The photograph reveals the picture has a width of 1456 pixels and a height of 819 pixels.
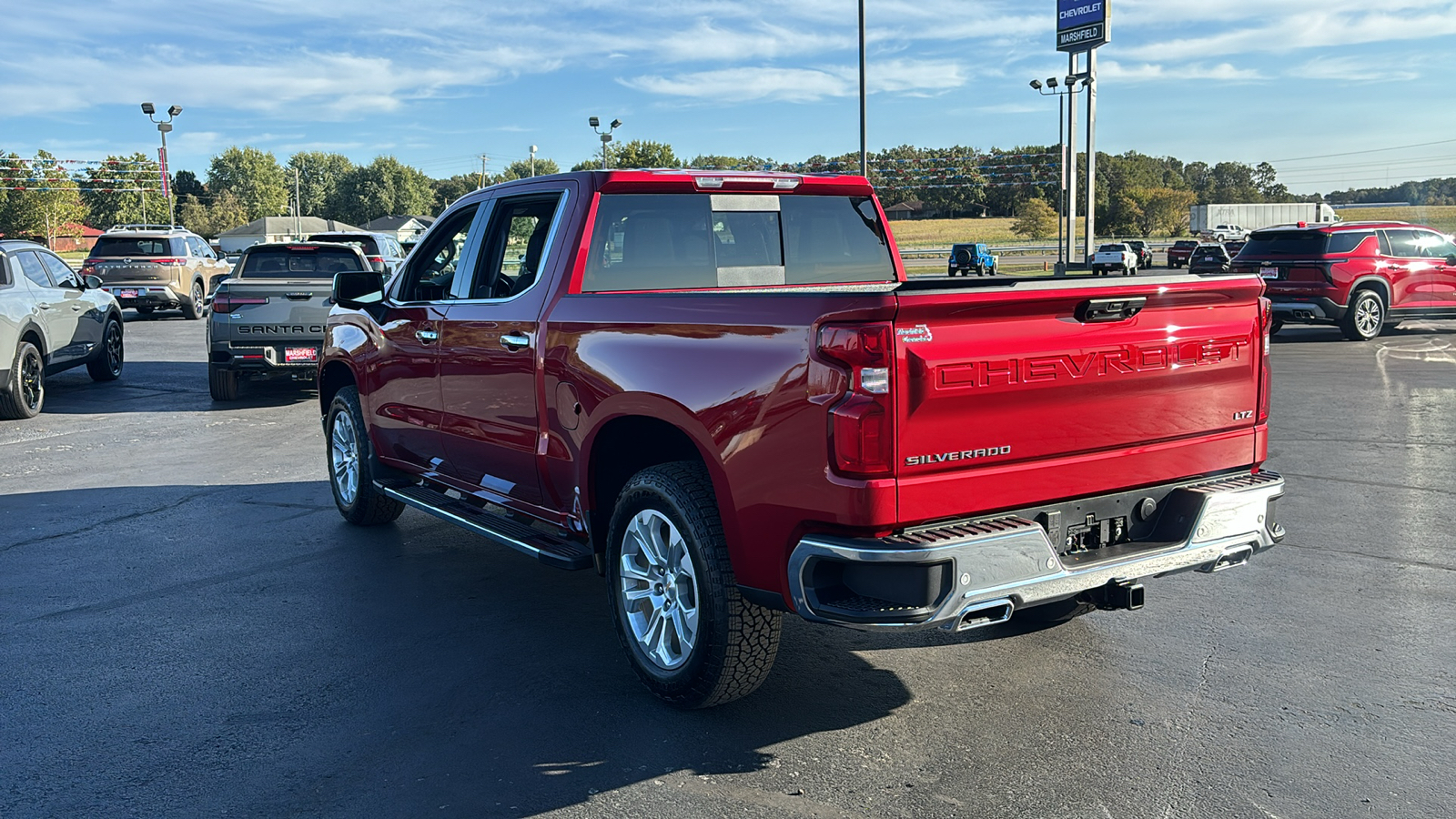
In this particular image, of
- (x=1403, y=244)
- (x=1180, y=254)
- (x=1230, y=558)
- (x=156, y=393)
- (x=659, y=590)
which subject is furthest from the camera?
(x=1180, y=254)

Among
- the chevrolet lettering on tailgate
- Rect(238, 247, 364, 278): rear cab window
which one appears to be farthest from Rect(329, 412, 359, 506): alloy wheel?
Rect(238, 247, 364, 278): rear cab window

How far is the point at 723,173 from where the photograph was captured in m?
5.74

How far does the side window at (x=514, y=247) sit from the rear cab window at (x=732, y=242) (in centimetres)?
33

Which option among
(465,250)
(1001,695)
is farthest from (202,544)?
(1001,695)

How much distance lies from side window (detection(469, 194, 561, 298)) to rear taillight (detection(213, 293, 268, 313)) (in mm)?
8021

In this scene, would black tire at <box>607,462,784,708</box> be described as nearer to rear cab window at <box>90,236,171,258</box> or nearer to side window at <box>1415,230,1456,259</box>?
side window at <box>1415,230,1456,259</box>

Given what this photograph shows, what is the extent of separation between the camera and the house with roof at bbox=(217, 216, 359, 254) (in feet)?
271

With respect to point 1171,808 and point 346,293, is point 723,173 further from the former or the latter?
point 1171,808

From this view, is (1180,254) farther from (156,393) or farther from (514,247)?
(514,247)

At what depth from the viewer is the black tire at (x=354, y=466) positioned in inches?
285

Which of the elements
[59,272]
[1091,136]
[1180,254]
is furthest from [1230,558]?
[1180,254]

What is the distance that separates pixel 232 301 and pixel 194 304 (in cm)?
1555

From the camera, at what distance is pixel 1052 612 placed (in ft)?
14.9

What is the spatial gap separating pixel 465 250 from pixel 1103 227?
116 metres
